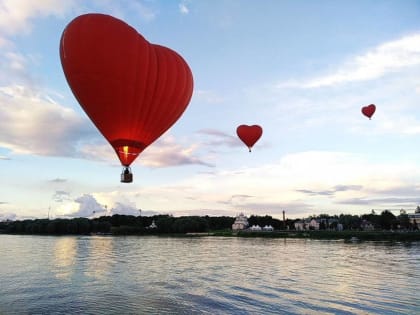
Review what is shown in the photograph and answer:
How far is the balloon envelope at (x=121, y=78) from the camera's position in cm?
1398

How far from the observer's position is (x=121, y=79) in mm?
14070

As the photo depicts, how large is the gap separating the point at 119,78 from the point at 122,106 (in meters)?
0.96

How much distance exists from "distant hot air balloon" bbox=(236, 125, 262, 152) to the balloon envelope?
1243 cm

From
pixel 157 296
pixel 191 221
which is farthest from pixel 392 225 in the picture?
pixel 157 296

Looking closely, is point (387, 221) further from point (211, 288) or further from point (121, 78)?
point (121, 78)

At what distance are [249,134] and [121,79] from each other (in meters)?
14.5

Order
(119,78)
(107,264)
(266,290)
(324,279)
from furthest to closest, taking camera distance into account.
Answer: (107,264) → (324,279) → (266,290) → (119,78)

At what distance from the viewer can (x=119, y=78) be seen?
14.1 metres

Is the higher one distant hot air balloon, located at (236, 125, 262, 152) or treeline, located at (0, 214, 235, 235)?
distant hot air balloon, located at (236, 125, 262, 152)

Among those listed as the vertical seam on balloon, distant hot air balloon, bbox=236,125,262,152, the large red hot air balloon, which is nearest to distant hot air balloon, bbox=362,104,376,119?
distant hot air balloon, bbox=236,125,262,152

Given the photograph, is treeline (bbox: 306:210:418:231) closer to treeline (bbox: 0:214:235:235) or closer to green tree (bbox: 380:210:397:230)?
green tree (bbox: 380:210:397:230)

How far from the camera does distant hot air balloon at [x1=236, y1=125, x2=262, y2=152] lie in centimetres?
2742

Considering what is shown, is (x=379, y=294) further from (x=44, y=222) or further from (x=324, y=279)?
(x=44, y=222)

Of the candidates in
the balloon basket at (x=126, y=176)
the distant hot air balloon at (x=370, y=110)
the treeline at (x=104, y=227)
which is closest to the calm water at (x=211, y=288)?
the balloon basket at (x=126, y=176)
